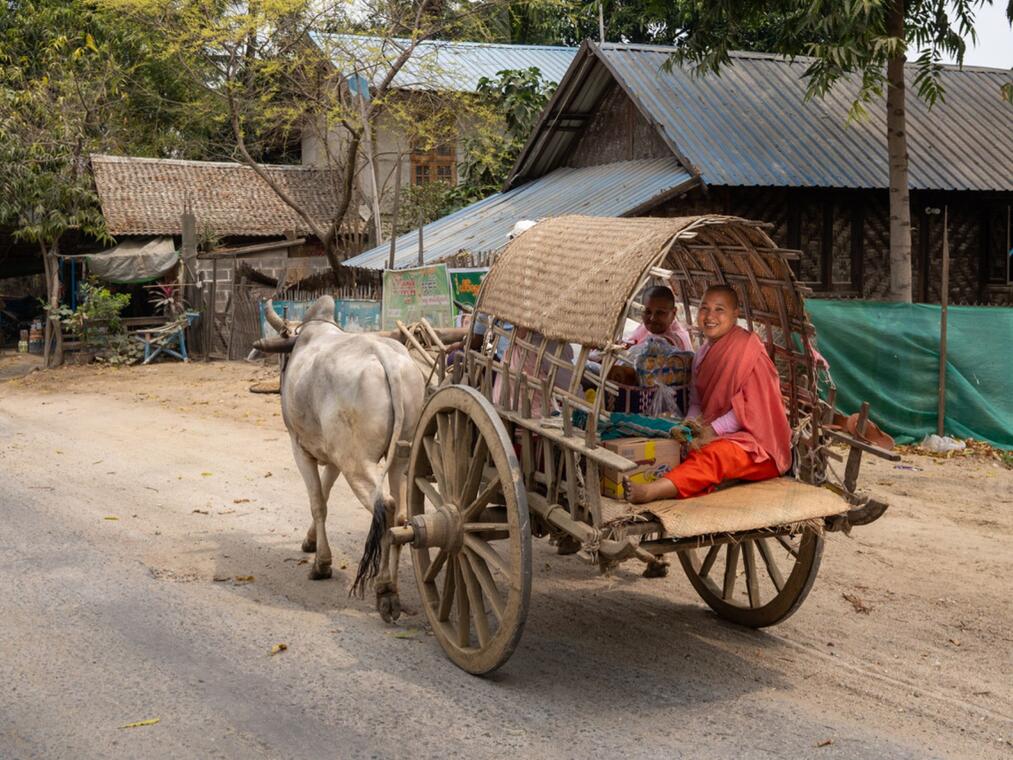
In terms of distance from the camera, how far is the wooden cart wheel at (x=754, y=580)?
5.11m

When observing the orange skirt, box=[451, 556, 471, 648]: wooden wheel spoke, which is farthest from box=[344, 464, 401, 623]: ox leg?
the orange skirt

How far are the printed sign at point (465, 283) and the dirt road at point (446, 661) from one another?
493 cm

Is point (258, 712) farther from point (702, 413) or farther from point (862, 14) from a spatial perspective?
point (862, 14)

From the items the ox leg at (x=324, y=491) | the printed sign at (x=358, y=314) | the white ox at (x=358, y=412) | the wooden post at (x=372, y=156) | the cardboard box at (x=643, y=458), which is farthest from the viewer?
the wooden post at (x=372, y=156)

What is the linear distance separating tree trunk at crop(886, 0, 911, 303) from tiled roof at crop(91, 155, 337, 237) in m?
15.4

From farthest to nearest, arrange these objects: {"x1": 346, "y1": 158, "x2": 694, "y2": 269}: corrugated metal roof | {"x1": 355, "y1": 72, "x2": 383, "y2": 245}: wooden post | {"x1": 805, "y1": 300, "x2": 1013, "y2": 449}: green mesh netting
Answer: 1. {"x1": 355, "y1": 72, "x2": 383, "y2": 245}: wooden post
2. {"x1": 346, "y1": 158, "x2": 694, "y2": 269}: corrugated metal roof
3. {"x1": 805, "y1": 300, "x2": 1013, "y2": 449}: green mesh netting

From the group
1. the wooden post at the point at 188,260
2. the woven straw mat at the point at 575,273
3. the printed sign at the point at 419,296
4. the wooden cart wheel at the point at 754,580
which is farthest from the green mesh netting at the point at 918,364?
the wooden post at the point at 188,260

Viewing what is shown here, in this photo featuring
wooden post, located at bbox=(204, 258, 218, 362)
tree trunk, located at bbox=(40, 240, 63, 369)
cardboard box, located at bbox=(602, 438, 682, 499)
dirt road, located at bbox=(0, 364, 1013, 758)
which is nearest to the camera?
dirt road, located at bbox=(0, 364, 1013, 758)

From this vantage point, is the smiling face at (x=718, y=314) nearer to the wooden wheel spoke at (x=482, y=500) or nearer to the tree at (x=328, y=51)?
the wooden wheel spoke at (x=482, y=500)

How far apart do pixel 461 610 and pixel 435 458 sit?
756 mm

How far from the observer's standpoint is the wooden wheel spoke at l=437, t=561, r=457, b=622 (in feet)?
16.7

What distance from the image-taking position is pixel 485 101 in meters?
22.4

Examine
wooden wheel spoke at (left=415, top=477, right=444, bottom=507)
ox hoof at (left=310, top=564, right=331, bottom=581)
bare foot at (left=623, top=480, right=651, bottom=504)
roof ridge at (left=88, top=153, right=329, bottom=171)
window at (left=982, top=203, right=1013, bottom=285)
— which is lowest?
ox hoof at (left=310, top=564, right=331, bottom=581)

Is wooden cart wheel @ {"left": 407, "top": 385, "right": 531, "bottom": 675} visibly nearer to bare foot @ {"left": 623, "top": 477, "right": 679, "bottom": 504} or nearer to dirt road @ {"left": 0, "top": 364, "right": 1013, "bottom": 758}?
dirt road @ {"left": 0, "top": 364, "right": 1013, "bottom": 758}
